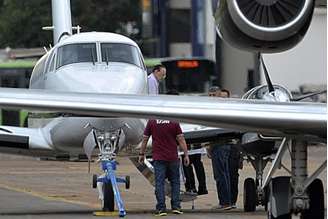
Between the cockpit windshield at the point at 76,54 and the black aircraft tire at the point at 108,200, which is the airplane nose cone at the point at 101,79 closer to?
the cockpit windshield at the point at 76,54

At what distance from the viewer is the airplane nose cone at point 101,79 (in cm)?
1662

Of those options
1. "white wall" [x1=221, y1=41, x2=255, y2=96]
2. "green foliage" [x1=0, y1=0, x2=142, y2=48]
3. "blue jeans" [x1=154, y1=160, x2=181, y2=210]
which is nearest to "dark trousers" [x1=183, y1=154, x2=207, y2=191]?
"blue jeans" [x1=154, y1=160, x2=181, y2=210]

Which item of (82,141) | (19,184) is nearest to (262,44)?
(82,141)

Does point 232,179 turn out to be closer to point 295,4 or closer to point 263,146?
point 263,146

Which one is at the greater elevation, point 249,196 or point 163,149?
point 163,149

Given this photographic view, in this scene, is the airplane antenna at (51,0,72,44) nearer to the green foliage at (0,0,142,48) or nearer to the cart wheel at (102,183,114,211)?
the cart wheel at (102,183,114,211)

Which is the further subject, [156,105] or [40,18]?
[40,18]

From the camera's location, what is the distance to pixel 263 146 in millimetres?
15148

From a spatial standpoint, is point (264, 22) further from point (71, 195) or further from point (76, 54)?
point (71, 195)

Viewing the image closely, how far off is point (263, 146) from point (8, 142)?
462 centimetres

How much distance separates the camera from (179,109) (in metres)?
7.66

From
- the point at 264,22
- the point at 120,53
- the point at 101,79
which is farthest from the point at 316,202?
the point at 120,53

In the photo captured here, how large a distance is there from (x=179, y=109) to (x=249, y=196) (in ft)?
30.3

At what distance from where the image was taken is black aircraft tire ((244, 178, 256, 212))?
16562 mm
